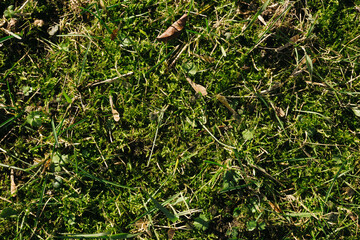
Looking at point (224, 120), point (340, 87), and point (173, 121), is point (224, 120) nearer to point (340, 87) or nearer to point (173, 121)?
point (173, 121)

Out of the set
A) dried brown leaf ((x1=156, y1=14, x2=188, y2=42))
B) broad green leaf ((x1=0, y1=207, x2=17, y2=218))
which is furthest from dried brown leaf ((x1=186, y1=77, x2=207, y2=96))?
broad green leaf ((x1=0, y1=207, x2=17, y2=218))

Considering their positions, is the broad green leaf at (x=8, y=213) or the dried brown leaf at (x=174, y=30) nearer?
the broad green leaf at (x=8, y=213)

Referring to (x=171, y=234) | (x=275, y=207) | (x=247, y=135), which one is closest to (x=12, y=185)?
(x=171, y=234)

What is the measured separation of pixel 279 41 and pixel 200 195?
4.78ft

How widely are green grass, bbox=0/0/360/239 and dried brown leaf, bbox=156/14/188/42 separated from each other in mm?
48

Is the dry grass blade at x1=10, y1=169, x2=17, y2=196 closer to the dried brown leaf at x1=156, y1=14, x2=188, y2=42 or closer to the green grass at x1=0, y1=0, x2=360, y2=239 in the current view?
the green grass at x1=0, y1=0, x2=360, y2=239

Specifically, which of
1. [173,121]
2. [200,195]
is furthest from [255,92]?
[200,195]

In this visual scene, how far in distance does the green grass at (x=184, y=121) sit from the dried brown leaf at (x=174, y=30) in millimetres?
48

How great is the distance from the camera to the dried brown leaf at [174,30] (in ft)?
8.60

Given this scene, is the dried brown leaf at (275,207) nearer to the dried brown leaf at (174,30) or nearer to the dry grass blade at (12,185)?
the dried brown leaf at (174,30)

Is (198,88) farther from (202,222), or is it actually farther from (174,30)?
(202,222)

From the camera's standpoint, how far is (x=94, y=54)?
2678 mm

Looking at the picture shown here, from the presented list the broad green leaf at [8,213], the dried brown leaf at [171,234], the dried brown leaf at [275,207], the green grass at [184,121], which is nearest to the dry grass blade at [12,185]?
the green grass at [184,121]

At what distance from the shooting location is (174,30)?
263 cm
